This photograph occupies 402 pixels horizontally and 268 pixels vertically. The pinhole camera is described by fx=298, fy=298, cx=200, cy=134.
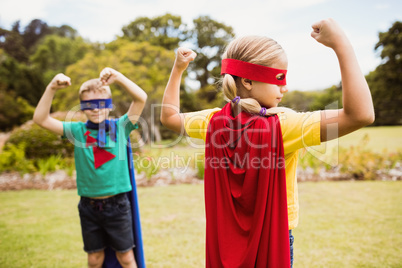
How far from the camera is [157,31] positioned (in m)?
24.2

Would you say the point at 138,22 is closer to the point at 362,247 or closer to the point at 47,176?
the point at 47,176

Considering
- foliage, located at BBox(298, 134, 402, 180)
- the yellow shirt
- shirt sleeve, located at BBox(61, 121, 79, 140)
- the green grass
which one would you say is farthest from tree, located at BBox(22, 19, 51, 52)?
the yellow shirt

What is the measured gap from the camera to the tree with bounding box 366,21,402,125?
2300 centimetres

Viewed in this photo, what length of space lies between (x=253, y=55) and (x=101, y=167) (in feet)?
6.19

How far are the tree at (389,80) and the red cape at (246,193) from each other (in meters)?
26.3

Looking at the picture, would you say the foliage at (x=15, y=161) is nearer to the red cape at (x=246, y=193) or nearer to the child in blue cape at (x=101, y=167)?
the child in blue cape at (x=101, y=167)

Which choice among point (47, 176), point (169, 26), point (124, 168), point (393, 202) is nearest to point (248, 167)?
point (124, 168)

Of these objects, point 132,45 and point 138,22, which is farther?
point 138,22

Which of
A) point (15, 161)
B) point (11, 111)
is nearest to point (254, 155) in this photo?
point (15, 161)

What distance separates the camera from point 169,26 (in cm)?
2402

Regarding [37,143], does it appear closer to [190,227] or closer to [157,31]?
[190,227]

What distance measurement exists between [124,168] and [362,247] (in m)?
3.30

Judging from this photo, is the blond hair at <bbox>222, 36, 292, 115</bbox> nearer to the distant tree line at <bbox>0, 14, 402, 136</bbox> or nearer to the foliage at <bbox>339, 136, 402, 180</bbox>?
the foliage at <bbox>339, 136, 402, 180</bbox>

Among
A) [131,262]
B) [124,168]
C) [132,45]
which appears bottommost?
[131,262]
